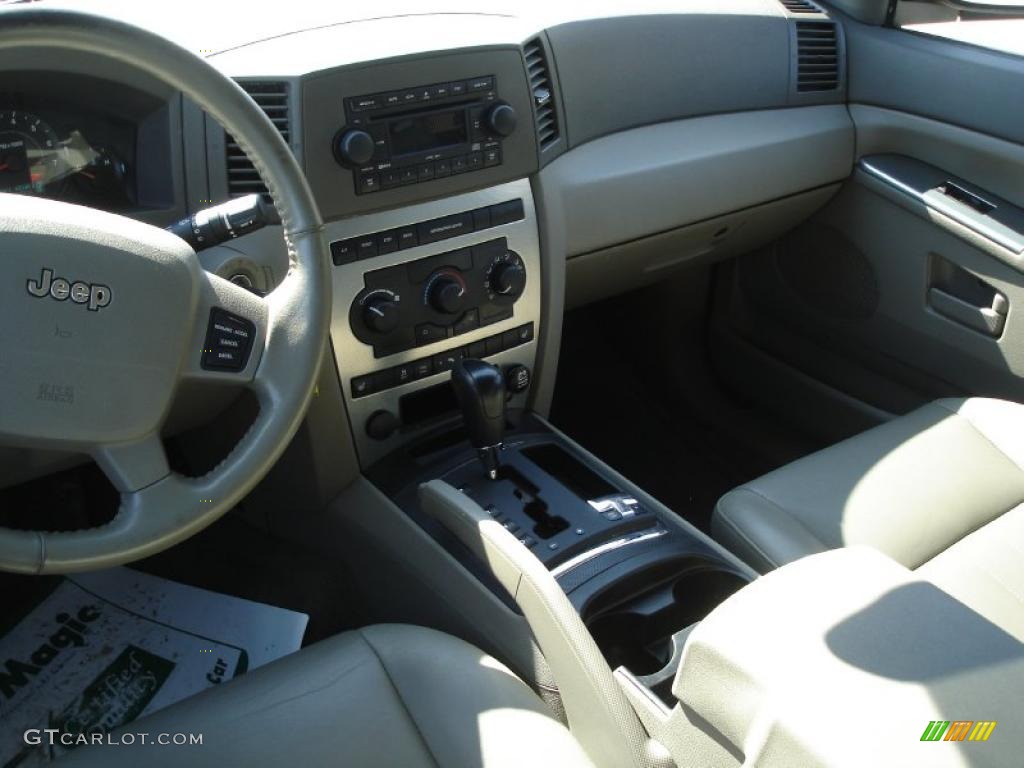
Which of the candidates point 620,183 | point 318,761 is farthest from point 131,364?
point 620,183

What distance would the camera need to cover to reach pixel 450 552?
60.4 inches

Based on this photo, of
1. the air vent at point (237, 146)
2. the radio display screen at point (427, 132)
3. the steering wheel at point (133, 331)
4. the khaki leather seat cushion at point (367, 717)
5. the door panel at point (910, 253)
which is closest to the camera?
the steering wheel at point (133, 331)

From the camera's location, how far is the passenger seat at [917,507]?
4.81ft

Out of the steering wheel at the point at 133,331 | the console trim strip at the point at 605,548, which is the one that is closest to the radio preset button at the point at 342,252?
the steering wheel at the point at 133,331

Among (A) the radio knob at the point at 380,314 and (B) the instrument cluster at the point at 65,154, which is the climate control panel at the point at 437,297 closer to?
(A) the radio knob at the point at 380,314

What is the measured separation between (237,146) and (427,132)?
0.91 feet

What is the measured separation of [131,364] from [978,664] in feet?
2.60

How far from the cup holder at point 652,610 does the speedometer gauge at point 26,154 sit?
2.85ft

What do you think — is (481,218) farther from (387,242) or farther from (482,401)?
(482,401)

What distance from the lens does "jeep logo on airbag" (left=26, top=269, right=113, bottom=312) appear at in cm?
100

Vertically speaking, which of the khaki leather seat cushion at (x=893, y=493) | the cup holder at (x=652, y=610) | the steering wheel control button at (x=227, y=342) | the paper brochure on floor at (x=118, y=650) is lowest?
the paper brochure on floor at (x=118, y=650)

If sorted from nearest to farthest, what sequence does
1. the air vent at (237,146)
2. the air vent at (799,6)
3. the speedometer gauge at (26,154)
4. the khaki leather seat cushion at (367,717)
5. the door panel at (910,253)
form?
the khaki leather seat cushion at (367,717) → the speedometer gauge at (26,154) → the air vent at (237,146) → the door panel at (910,253) → the air vent at (799,6)

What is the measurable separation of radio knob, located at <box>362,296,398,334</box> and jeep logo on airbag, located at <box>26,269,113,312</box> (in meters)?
0.56

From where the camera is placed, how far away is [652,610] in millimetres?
1424
